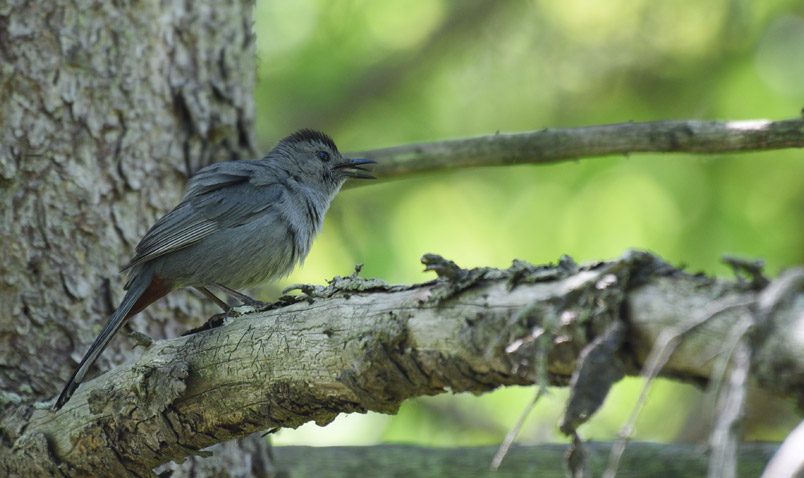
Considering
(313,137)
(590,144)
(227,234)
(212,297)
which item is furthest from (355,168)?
(590,144)

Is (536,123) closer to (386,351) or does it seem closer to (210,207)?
(210,207)

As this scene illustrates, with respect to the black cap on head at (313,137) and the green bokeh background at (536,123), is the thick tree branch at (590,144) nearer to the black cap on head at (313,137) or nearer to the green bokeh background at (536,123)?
the black cap on head at (313,137)

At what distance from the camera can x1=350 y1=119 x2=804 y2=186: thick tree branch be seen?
440cm

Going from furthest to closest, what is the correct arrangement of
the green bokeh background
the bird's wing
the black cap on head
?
1. the green bokeh background
2. the black cap on head
3. the bird's wing

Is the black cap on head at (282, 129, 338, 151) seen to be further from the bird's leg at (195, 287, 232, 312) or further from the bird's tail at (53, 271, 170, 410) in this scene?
the bird's tail at (53, 271, 170, 410)

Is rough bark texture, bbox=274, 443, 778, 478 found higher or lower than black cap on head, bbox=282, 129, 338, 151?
lower

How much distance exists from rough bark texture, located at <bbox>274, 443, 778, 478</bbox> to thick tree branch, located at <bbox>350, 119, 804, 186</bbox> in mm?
1478

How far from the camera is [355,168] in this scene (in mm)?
6129

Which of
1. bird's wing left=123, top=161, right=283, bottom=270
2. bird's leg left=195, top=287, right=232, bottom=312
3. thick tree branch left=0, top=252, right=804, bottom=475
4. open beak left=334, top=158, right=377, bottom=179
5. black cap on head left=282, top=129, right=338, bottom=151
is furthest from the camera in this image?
black cap on head left=282, top=129, right=338, bottom=151

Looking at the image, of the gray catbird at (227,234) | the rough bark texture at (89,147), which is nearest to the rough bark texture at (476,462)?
the gray catbird at (227,234)

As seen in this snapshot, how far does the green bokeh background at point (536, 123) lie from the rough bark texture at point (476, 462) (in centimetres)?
129

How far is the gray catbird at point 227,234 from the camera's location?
16.6 feet

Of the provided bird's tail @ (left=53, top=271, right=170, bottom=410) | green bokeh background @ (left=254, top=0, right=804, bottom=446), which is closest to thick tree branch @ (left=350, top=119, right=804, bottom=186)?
bird's tail @ (left=53, top=271, right=170, bottom=410)

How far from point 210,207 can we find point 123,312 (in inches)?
37.1
